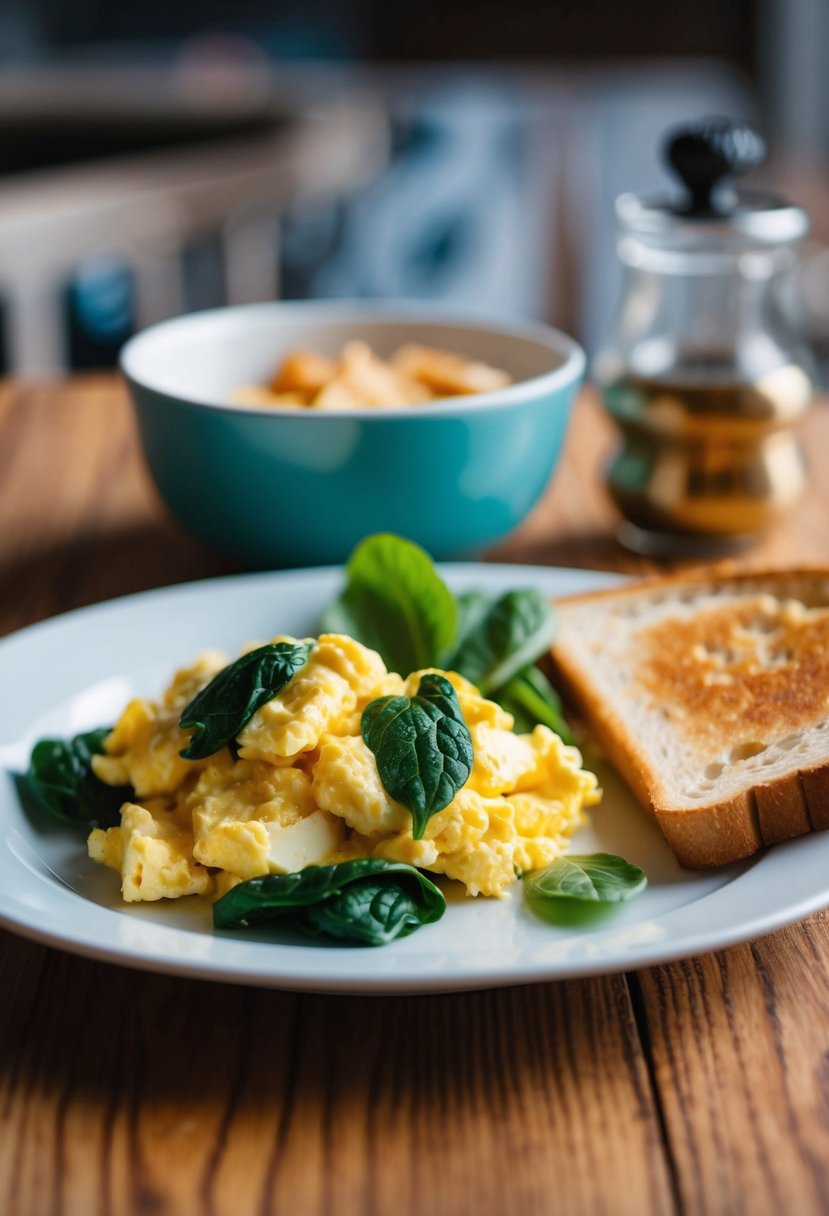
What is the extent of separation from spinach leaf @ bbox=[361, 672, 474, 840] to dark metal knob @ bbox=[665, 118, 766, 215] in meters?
1.05

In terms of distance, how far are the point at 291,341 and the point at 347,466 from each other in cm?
48

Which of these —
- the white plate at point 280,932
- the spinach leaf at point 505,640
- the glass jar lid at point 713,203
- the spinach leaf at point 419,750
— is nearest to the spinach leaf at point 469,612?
the spinach leaf at point 505,640

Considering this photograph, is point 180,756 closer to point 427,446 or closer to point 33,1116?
point 33,1116

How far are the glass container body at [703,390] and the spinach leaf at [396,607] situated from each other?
1.91 feet

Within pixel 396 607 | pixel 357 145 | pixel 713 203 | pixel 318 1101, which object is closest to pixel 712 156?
pixel 713 203

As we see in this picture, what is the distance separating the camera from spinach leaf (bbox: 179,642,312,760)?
1.14 meters

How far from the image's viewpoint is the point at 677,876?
1.18 meters

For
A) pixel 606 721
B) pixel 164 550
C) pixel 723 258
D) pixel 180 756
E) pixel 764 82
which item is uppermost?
pixel 723 258

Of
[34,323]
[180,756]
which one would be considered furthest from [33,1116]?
[34,323]

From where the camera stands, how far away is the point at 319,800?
111 cm

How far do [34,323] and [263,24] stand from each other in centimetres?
691

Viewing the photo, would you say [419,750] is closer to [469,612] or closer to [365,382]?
[469,612]

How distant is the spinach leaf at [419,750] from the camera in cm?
109

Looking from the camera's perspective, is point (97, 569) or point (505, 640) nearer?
point (505, 640)
